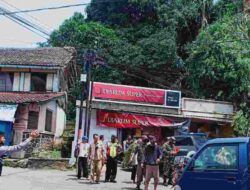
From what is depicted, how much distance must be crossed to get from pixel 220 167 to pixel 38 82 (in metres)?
25.3

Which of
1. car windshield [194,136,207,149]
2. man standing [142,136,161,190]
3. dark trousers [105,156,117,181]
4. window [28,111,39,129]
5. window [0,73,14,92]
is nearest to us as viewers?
man standing [142,136,161,190]

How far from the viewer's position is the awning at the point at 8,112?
89.9ft

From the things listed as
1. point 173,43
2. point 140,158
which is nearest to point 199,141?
point 140,158

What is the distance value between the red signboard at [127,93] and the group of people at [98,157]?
29.7 ft

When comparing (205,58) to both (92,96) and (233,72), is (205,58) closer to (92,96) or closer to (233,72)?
(233,72)

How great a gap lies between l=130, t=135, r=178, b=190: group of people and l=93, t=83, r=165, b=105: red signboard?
32.7ft

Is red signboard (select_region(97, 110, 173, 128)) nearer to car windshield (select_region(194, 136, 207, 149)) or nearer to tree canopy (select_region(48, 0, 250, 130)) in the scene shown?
tree canopy (select_region(48, 0, 250, 130))

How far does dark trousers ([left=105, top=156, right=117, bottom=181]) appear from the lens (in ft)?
57.9

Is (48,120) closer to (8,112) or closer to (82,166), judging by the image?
(8,112)

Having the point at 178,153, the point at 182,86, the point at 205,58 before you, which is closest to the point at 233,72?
the point at 205,58

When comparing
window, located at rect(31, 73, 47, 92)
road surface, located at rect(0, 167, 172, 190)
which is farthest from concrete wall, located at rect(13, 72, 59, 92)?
road surface, located at rect(0, 167, 172, 190)

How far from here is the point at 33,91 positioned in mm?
32188

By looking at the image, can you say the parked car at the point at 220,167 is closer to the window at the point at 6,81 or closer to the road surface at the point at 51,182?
the road surface at the point at 51,182

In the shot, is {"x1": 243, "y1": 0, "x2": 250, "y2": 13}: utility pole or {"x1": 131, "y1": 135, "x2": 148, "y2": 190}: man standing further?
{"x1": 243, "y1": 0, "x2": 250, "y2": 13}: utility pole
